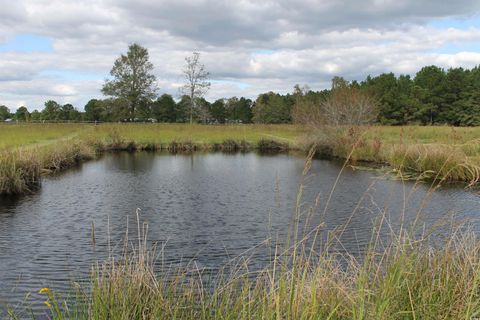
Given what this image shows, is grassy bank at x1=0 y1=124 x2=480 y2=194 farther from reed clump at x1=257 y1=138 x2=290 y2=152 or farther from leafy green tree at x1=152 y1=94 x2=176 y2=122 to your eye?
leafy green tree at x1=152 y1=94 x2=176 y2=122

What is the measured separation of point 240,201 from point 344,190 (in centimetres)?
468

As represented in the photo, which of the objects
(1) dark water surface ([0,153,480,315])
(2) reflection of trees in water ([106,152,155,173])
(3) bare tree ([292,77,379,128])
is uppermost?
(3) bare tree ([292,77,379,128])

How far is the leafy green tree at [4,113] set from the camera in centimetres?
10369

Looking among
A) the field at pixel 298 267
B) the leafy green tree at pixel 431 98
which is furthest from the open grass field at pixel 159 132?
the leafy green tree at pixel 431 98

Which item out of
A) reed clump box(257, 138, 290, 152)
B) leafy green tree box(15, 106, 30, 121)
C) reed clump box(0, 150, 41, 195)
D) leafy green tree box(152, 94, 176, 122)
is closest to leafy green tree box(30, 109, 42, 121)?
leafy green tree box(15, 106, 30, 121)

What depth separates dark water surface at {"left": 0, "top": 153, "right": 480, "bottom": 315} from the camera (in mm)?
8648

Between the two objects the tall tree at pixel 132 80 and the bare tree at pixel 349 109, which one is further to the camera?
the tall tree at pixel 132 80

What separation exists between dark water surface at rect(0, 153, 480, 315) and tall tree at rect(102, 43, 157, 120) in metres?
44.7

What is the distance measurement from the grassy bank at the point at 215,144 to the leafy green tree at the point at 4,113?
226 ft

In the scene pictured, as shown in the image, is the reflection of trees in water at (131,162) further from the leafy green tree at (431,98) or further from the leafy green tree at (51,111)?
the leafy green tree at (51,111)

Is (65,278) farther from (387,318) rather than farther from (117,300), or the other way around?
(387,318)

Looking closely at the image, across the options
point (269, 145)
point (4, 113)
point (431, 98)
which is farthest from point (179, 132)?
point (4, 113)

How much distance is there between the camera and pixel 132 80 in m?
67.9

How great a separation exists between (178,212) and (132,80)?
5774 cm
